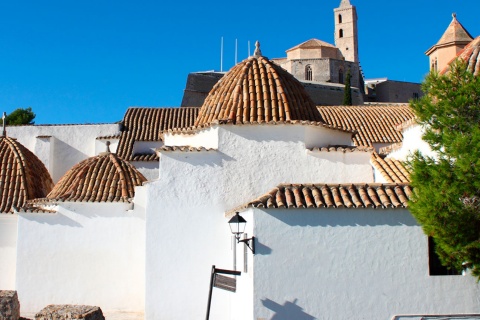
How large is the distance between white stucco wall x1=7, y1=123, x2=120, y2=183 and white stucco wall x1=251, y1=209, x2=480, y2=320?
18.4 metres

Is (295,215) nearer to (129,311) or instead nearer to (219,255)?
(219,255)

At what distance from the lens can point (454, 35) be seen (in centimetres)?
1992

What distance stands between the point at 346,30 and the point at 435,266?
7876 centimetres

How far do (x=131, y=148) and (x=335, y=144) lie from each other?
14197 millimetres

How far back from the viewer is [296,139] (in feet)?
40.0

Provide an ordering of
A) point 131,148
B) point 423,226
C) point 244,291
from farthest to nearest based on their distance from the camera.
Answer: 1. point 131,148
2. point 244,291
3. point 423,226

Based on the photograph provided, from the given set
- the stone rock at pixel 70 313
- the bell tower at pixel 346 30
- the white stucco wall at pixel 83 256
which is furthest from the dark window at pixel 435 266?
the bell tower at pixel 346 30

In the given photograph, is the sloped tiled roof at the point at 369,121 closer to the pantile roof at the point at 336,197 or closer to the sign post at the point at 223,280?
the pantile roof at the point at 336,197

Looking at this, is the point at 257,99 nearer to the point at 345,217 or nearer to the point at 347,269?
the point at 345,217

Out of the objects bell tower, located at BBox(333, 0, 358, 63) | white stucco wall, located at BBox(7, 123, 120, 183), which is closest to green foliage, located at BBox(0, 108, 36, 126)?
white stucco wall, located at BBox(7, 123, 120, 183)

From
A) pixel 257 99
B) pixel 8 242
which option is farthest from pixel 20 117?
pixel 257 99

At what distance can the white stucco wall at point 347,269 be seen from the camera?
9586 millimetres

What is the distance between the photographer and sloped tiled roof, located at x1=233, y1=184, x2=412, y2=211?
9.66 metres

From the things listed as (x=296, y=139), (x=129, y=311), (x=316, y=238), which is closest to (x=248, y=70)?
(x=296, y=139)
